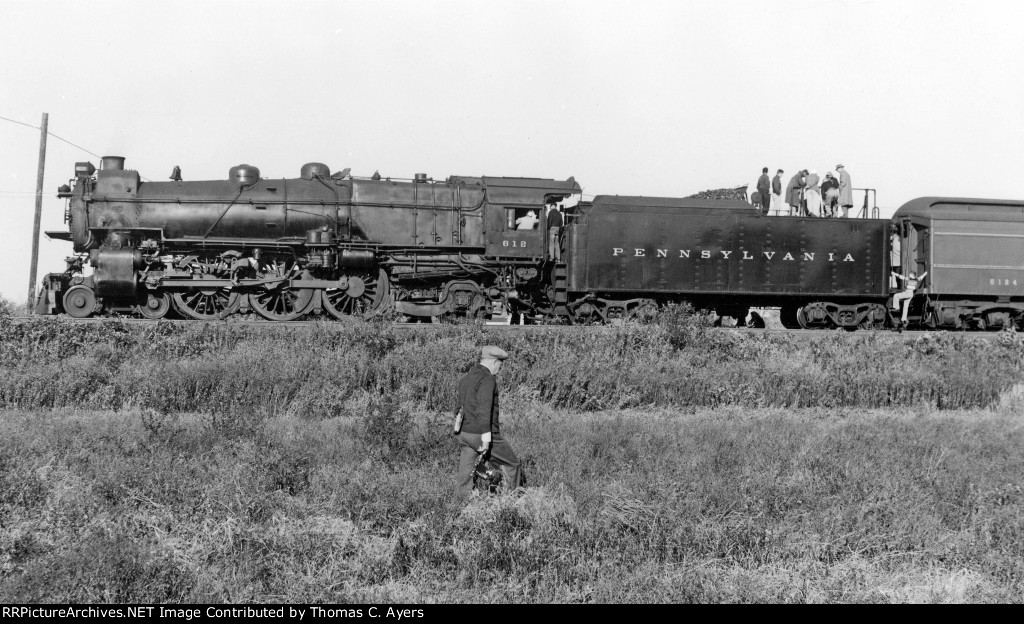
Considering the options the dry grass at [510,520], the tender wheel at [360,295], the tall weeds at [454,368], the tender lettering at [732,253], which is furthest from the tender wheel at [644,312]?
the dry grass at [510,520]

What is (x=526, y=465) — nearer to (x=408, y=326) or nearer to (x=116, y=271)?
(x=408, y=326)

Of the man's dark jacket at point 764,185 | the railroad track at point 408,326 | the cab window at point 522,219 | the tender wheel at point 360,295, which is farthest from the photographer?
the man's dark jacket at point 764,185

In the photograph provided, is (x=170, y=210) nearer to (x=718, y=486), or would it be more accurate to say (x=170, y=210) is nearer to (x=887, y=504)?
(x=718, y=486)

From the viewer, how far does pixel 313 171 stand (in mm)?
18609

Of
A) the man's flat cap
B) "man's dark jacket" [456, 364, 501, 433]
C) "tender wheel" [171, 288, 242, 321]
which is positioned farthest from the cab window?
"man's dark jacket" [456, 364, 501, 433]

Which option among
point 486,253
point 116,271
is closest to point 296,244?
point 116,271

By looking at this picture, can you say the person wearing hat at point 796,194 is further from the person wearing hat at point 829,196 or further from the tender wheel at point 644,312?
the tender wheel at point 644,312

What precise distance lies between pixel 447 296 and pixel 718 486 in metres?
10.2

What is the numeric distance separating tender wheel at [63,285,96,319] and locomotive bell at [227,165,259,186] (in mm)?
3495

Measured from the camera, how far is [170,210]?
17.7 m

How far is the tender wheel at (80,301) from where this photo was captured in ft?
56.4

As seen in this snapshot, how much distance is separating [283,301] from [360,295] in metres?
1.51

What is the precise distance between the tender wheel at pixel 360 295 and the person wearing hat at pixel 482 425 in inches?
382
